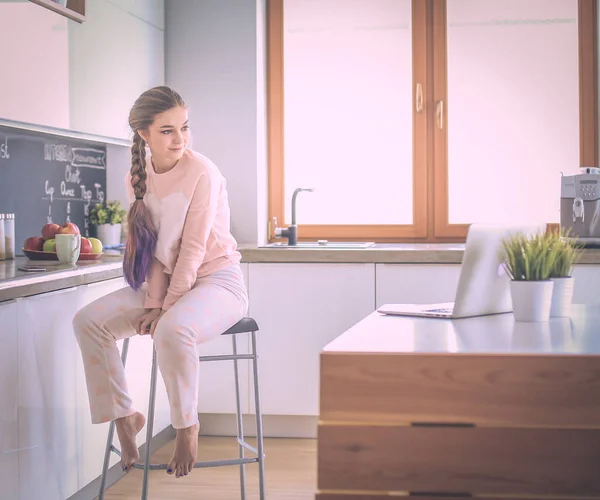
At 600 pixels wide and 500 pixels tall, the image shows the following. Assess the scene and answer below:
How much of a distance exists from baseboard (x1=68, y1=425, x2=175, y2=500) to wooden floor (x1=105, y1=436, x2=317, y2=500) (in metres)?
0.02

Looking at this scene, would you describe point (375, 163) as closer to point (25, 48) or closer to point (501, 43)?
point (501, 43)

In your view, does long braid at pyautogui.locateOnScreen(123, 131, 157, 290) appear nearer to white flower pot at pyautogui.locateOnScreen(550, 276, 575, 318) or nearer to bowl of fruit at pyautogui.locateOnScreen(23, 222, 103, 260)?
bowl of fruit at pyautogui.locateOnScreen(23, 222, 103, 260)

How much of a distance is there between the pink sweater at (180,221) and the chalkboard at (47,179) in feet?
2.86

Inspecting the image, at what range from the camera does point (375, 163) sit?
4.46m

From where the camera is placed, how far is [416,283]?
3812mm

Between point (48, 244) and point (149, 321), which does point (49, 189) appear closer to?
point (48, 244)

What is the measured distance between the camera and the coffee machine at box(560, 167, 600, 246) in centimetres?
376

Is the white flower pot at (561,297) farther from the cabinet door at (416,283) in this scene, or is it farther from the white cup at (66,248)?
the white cup at (66,248)

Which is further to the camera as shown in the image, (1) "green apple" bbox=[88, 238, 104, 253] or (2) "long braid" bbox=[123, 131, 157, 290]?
(1) "green apple" bbox=[88, 238, 104, 253]

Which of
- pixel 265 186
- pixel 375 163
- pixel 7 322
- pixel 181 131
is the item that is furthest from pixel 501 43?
pixel 7 322

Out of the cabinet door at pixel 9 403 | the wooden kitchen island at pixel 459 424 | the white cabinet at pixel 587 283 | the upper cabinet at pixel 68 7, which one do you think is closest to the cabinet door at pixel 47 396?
the cabinet door at pixel 9 403

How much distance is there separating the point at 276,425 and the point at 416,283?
3.19ft

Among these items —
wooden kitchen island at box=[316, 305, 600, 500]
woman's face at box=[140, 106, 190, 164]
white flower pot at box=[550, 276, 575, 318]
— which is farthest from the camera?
woman's face at box=[140, 106, 190, 164]

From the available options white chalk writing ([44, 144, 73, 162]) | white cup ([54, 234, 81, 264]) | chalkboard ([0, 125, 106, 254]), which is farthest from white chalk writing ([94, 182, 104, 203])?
white cup ([54, 234, 81, 264])
